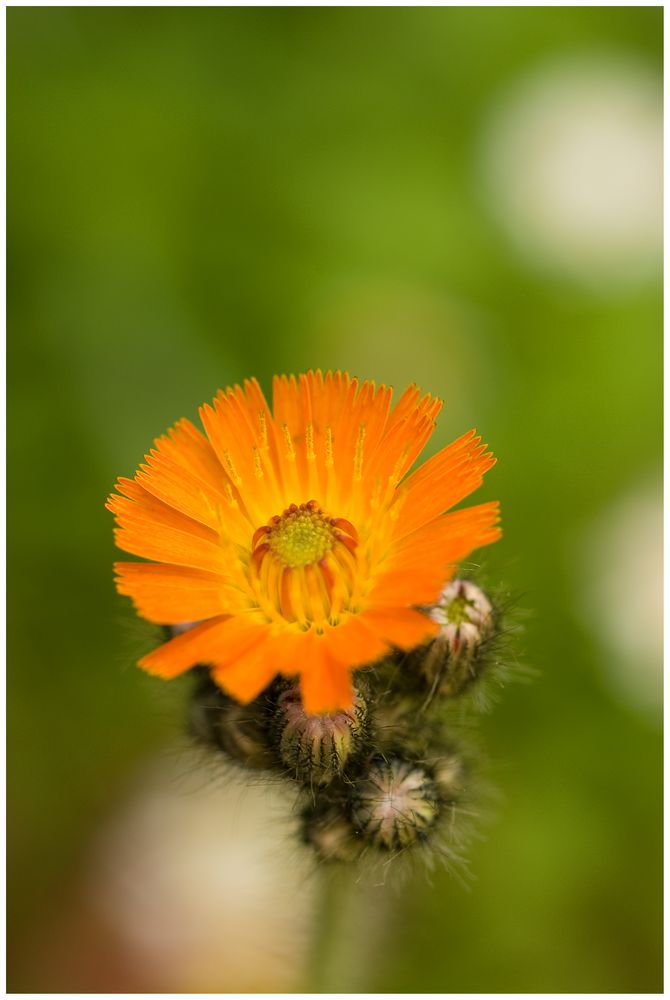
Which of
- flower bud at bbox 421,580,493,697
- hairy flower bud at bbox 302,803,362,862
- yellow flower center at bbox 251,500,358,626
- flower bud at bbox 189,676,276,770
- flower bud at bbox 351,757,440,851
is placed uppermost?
yellow flower center at bbox 251,500,358,626

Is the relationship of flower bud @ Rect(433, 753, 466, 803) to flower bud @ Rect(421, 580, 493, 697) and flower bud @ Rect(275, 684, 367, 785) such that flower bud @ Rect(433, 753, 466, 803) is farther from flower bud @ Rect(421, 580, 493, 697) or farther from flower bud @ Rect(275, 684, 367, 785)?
flower bud @ Rect(275, 684, 367, 785)

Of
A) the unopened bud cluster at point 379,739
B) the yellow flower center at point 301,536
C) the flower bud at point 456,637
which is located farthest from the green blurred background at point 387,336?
the yellow flower center at point 301,536

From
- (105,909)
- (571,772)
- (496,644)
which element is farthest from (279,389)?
(105,909)

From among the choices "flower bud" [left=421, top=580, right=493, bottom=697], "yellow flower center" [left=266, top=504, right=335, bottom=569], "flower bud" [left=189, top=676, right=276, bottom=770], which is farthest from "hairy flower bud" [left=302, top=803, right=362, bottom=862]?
"yellow flower center" [left=266, top=504, right=335, bottom=569]

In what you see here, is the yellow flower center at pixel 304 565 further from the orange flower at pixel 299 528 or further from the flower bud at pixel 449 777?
the flower bud at pixel 449 777

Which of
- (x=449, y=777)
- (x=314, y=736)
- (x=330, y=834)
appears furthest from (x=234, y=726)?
(x=449, y=777)

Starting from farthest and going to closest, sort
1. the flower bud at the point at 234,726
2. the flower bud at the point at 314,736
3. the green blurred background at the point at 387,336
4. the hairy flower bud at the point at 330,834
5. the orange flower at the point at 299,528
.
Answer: the green blurred background at the point at 387,336 < the hairy flower bud at the point at 330,834 < the flower bud at the point at 234,726 < the flower bud at the point at 314,736 < the orange flower at the point at 299,528

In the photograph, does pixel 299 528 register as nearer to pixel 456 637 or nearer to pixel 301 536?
pixel 301 536
